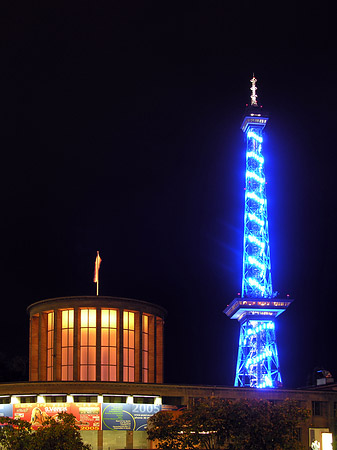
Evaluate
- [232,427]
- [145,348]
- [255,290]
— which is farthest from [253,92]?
[232,427]

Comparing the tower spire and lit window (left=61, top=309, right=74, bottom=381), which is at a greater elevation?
the tower spire

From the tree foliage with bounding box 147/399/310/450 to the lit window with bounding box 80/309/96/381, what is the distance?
28727 millimetres

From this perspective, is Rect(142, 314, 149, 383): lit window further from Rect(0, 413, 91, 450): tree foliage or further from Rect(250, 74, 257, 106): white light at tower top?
Rect(250, 74, 257, 106): white light at tower top

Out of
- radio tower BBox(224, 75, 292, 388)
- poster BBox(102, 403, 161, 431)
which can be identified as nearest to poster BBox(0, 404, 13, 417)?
poster BBox(102, 403, 161, 431)

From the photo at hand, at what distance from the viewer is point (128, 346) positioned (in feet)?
295

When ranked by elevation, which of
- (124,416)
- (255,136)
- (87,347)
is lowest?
(124,416)

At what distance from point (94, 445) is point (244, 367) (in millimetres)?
72496

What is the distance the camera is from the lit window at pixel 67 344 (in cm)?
8825

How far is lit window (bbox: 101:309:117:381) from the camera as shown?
88250 millimetres

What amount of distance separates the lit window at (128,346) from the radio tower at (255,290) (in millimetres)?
56310

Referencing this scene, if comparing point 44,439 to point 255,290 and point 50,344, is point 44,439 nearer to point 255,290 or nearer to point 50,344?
point 50,344

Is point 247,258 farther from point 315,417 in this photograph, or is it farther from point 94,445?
point 94,445

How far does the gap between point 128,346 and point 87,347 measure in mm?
4810

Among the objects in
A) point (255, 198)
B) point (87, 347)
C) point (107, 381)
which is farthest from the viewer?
point (255, 198)
